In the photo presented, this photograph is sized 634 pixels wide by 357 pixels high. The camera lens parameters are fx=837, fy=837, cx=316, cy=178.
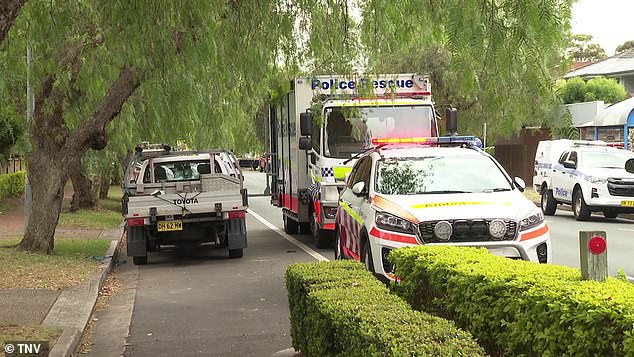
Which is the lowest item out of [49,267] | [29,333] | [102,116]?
[49,267]

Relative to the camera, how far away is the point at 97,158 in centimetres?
2647

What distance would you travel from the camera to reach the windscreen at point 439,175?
391 inches

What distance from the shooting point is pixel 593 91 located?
136 ft

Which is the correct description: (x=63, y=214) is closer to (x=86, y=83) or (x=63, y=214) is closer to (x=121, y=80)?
(x=86, y=83)

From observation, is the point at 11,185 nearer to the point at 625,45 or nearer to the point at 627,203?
the point at 627,203

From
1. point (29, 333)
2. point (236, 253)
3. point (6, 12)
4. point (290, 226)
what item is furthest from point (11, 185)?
point (6, 12)

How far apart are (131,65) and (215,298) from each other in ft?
11.4

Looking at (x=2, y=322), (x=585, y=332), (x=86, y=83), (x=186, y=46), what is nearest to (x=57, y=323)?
(x=2, y=322)

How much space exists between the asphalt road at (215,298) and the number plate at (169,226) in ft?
2.23

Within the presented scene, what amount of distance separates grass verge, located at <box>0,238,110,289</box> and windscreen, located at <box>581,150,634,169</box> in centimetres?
1316

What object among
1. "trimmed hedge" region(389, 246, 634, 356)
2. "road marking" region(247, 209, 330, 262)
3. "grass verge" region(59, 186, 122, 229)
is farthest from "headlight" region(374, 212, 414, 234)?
"grass verge" region(59, 186, 122, 229)

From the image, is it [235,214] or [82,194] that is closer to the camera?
[235,214]

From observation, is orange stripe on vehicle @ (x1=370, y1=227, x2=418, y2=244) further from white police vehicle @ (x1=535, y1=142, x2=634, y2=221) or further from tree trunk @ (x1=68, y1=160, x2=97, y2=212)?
tree trunk @ (x1=68, y1=160, x2=97, y2=212)

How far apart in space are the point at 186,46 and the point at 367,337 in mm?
5892
